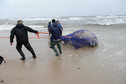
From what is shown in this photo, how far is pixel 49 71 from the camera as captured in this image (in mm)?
3777

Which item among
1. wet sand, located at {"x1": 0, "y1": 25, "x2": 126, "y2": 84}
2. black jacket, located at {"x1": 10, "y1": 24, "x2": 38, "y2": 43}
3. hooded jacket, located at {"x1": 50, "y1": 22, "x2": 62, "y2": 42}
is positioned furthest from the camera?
hooded jacket, located at {"x1": 50, "y1": 22, "x2": 62, "y2": 42}

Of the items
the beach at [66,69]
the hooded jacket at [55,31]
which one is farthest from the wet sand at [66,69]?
the hooded jacket at [55,31]

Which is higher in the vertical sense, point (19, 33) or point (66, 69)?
point (19, 33)

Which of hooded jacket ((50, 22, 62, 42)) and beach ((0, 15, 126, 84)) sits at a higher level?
hooded jacket ((50, 22, 62, 42))

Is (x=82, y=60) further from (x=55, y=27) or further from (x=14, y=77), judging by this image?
(x=14, y=77)

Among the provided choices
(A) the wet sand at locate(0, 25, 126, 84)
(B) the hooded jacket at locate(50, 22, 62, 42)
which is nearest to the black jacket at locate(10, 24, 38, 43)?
(A) the wet sand at locate(0, 25, 126, 84)

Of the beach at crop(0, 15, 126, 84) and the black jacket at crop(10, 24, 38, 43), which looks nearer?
the beach at crop(0, 15, 126, 84)

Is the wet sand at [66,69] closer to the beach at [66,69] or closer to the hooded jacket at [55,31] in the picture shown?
the beach at [66,69]

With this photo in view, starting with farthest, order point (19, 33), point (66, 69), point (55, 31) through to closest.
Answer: point (55, 31), point (19, 33), point (66, 69)

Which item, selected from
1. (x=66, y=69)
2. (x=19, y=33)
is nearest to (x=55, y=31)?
(x=19, y=33)

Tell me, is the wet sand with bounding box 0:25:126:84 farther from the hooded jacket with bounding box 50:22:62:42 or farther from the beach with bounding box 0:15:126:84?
the hooded jacket with bounding box 50:22:62:42

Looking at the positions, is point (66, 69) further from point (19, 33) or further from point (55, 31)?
point (19, 33)

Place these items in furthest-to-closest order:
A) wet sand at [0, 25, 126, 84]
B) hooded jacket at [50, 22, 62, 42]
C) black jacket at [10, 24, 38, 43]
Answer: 1. hooded jacket at [50, 22, 62, 42]
2. black jacket at [10, 24, 38, 43]
3. wet sand at [0, 25, 126, 84]

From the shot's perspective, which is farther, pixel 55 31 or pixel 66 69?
pixel 55 31
